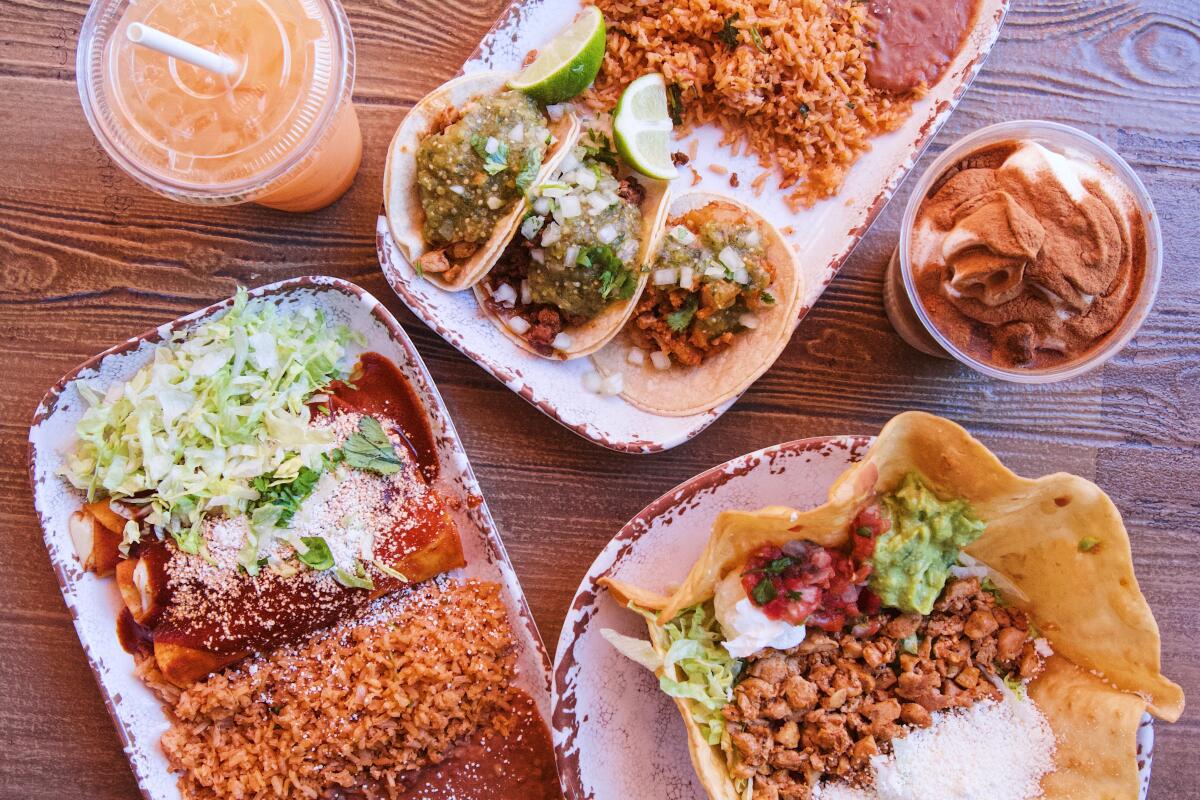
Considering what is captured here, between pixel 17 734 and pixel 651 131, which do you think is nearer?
pixel 651 131

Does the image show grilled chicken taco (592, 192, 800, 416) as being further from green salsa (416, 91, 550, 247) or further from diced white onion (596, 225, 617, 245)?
green salsa (416, 91, 550, 247)

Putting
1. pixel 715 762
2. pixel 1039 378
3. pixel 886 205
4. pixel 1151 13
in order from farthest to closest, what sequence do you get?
pixel 1151 13, pixel 886 205, pixel 1039 378, pixel 715 762

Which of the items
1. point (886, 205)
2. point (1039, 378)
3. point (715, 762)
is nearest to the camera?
point (715, 762)

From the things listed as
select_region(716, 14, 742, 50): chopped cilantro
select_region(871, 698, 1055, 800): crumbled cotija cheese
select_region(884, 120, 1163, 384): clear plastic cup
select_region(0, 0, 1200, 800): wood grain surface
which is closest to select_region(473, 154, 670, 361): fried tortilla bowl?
select_region(0, 0, 1200, 800): wood grain surface

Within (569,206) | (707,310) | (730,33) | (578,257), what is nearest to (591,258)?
(578,257)

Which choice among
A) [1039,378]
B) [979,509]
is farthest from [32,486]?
[1039,378]

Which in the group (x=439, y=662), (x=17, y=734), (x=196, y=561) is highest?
(x=196, y=561)

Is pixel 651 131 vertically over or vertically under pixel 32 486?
over

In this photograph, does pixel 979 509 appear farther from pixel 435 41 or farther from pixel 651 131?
pixel 435 41
